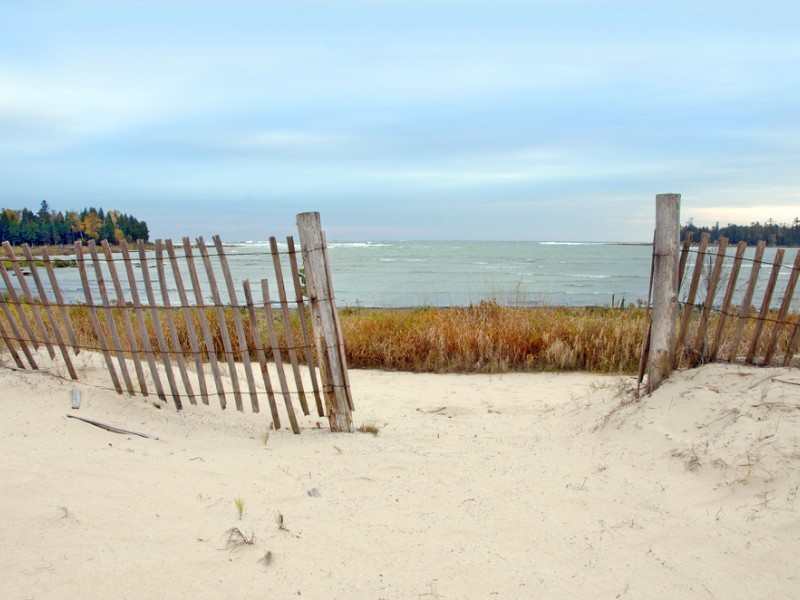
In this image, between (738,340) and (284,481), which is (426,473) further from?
(738,340)

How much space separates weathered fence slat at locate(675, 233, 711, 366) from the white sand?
35cm

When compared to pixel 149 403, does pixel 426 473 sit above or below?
below

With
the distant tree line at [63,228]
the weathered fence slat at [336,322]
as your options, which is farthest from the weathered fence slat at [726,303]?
the distant tree line at [63,228]

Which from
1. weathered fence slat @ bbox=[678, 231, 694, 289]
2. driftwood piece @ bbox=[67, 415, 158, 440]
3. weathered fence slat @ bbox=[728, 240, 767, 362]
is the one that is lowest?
driftwood piece @ bbox=[67, 415, 158, 440]

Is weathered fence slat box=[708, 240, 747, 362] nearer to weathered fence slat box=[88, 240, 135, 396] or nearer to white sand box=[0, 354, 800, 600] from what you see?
white sand box=[0, 354, 800, 600]

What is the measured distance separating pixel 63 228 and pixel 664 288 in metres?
91.0

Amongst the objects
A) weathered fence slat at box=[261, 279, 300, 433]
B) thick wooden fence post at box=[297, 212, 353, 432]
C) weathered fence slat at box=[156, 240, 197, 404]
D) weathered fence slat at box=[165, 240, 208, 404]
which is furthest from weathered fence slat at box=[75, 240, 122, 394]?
thick wooden fence post at box=[297, 212, 353, 432]

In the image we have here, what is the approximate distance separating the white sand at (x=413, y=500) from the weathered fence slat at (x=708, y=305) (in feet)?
0.92

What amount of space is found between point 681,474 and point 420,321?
18.0 feet

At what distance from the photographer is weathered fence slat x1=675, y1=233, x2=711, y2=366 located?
4672 millimetres

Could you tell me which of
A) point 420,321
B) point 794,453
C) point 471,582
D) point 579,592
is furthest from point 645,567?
point 420,321

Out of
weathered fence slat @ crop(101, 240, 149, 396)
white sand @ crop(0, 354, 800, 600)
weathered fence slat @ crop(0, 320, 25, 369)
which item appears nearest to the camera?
white sand @ crop(0, 354, 800, 600)

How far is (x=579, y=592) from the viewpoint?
106 inches

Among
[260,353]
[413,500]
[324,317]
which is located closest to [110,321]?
[260,353]
